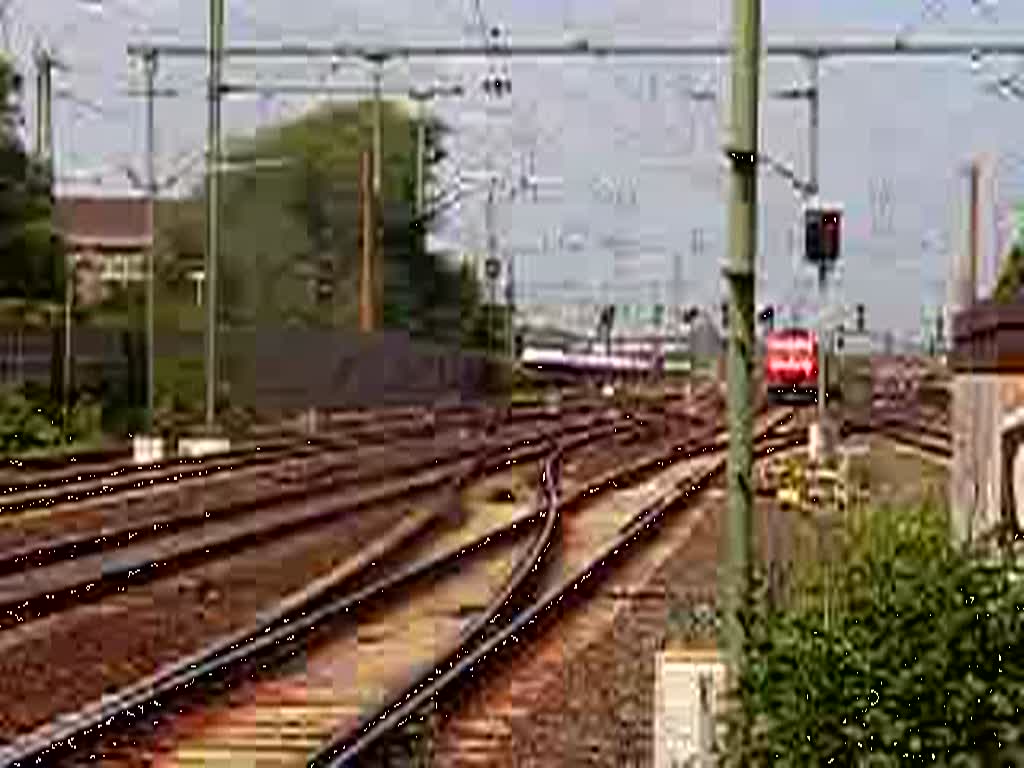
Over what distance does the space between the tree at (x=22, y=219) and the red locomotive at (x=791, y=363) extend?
892 inches

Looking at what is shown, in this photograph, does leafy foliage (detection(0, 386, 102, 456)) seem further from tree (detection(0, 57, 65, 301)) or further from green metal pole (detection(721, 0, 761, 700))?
green metal pole (detection(721, 0, 761, 700))

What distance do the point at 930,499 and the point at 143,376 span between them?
5326 cm

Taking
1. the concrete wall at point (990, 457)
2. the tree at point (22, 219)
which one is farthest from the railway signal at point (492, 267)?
the concrete wall at point (990, 457)

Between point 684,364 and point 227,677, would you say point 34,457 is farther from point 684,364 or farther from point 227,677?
point 684,364

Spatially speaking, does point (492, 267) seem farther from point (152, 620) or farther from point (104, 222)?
point (152, 620)

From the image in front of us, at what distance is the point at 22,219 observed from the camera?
255ft

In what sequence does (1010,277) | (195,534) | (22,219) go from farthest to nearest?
1. (22,219)
2. (195,534)
3. (1010,277)

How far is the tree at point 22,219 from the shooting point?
78.0 metres

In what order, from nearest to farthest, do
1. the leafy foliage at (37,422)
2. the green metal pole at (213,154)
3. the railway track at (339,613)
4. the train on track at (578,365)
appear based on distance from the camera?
the railway track at (339,613) < the green metal pole at (213,154) < the leafy foliage at (37,422) < the train on track at (578,365)

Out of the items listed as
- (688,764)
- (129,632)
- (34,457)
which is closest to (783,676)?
(688,764)

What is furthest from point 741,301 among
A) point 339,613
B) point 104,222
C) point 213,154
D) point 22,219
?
point 104,222

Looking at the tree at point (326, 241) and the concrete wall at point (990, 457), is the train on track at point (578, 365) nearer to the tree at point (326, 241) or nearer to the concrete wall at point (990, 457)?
the tree at point (326, 241)

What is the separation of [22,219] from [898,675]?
71.6 meters

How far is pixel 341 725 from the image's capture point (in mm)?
14992
